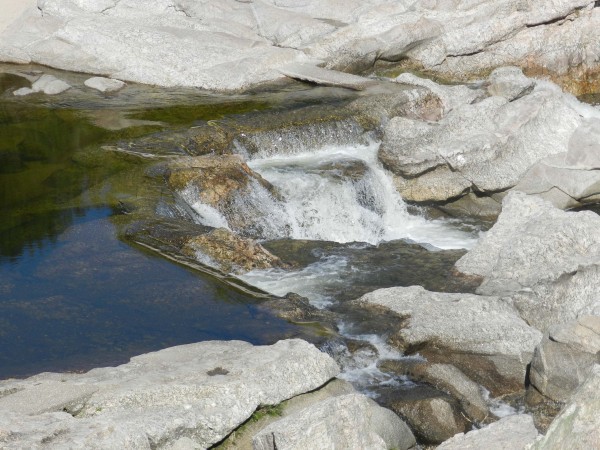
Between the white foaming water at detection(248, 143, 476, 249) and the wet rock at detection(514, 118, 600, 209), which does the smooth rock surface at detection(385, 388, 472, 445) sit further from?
the wet rock at detection(514, 118, 600, 209)

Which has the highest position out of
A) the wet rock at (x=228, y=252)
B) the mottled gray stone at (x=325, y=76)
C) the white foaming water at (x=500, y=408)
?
the mottled gray stone at (x=325, y=76)

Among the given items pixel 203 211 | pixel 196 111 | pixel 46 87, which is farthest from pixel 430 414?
pixel 46 87

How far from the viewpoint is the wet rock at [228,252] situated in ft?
42.3

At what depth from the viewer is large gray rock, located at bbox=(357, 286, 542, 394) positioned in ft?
34.5

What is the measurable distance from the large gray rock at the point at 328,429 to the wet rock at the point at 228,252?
5.40 meters

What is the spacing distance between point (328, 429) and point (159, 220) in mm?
7300

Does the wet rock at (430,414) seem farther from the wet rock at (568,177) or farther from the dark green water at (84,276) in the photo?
the wet rock at (568,177)

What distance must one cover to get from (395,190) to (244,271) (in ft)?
16.6

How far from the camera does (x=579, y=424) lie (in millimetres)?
5992

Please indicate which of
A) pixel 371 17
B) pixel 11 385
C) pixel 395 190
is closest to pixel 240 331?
pixel 11 385

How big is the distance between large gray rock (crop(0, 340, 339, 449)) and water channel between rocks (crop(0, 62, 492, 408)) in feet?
Answer: 4.18

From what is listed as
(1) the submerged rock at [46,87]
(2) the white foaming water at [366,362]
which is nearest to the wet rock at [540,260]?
(2) the white foaming water at [366,362]

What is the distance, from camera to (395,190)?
1709 cm

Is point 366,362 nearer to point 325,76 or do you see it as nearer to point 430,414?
point 430,414
